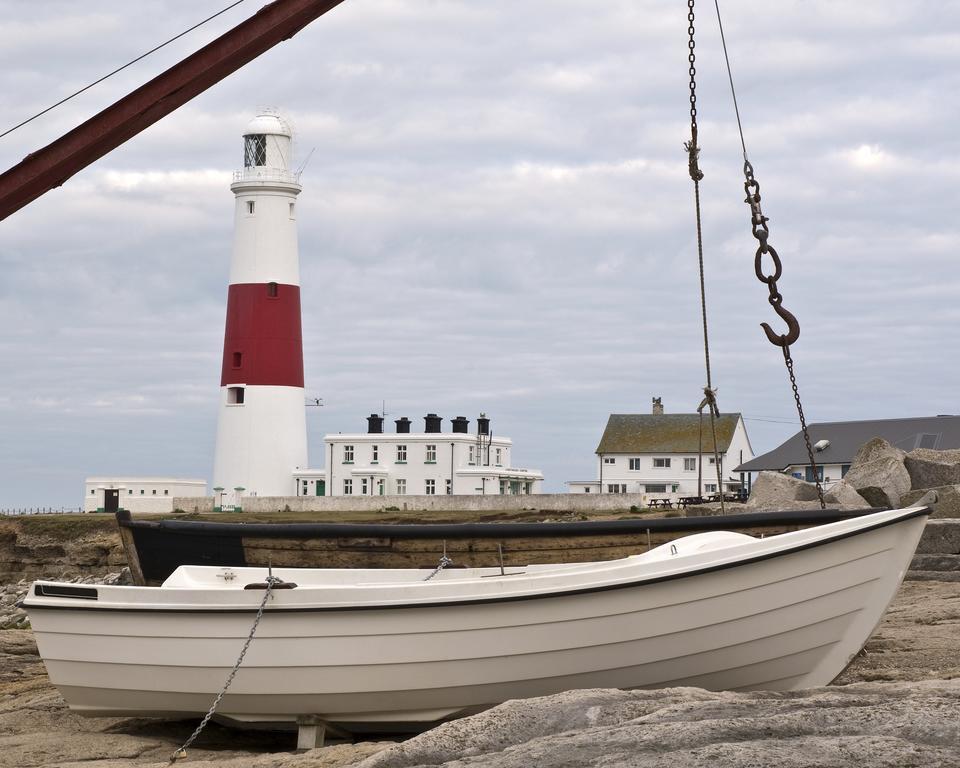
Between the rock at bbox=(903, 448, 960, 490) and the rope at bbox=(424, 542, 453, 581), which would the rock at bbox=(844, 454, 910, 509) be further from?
the rope at bbox=(424, 542, 453, 581)

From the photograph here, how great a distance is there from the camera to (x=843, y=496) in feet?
66.1

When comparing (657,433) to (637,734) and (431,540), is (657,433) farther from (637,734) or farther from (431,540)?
(637,734)

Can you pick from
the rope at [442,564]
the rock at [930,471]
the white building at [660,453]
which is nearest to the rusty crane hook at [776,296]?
the rope at [442,564]

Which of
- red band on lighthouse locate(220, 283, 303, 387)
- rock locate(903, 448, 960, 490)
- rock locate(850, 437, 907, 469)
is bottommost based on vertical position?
rock locate(903, 448, 960, 490)

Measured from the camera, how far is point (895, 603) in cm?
1284

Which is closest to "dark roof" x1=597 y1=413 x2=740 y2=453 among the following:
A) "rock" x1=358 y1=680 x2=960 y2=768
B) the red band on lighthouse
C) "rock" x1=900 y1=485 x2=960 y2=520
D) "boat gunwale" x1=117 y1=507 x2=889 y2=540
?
the red band on lighthouse

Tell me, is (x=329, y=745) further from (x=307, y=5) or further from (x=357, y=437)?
(x=357, y=437)

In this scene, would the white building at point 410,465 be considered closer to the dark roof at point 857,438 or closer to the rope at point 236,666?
the dark roof at point 857,438

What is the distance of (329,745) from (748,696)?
3.17 meters

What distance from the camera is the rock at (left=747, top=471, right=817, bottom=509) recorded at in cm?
2275

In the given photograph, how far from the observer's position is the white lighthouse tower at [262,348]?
41.4 meters

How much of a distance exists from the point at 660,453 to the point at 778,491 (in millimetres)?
40170

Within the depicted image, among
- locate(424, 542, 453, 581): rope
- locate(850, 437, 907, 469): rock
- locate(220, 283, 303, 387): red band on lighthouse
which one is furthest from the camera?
locate(220, 283, 303, 387): red band on lighthouse

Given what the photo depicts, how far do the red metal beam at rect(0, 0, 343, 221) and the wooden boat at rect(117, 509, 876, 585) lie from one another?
336 centimetres
